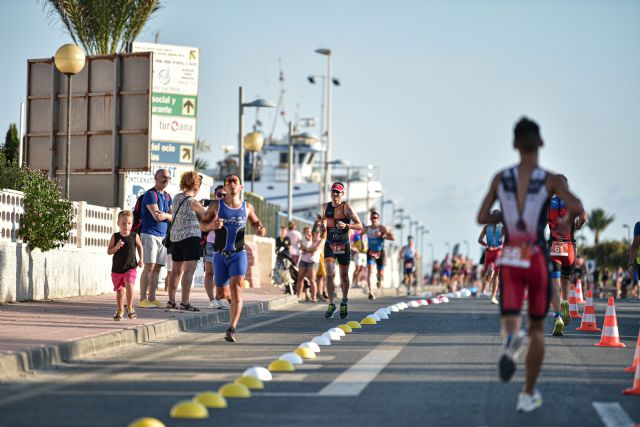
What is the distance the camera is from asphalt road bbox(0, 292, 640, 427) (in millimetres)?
7918

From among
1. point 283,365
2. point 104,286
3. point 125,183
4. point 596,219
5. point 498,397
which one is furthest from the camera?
point 596,219

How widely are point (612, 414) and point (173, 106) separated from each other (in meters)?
23.7

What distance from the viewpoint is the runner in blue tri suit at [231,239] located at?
13469 mm

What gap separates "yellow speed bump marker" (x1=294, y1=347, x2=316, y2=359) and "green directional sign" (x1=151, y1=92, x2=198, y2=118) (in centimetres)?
1923

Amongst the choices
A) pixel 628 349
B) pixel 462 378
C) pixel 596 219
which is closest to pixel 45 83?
pixel 628 349

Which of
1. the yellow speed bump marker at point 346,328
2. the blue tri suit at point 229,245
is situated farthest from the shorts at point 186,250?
the blue tri suit at point 229,245

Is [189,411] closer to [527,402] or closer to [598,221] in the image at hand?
[527,402]

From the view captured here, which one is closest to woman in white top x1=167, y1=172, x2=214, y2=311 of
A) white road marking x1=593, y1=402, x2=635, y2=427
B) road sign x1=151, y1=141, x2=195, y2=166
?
white road marking x1=593, y1=402, x2=635, y2=427

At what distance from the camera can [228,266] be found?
13602 mm

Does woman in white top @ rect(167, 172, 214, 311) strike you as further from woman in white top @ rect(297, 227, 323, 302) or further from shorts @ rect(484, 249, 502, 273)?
shorts @ rect(484, 249, 502, 273)

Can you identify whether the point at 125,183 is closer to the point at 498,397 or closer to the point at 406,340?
the point at 406,340

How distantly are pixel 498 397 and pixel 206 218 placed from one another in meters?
5.38

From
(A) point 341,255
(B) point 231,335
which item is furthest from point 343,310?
(B) point 231,335

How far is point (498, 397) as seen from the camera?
29.4ft
